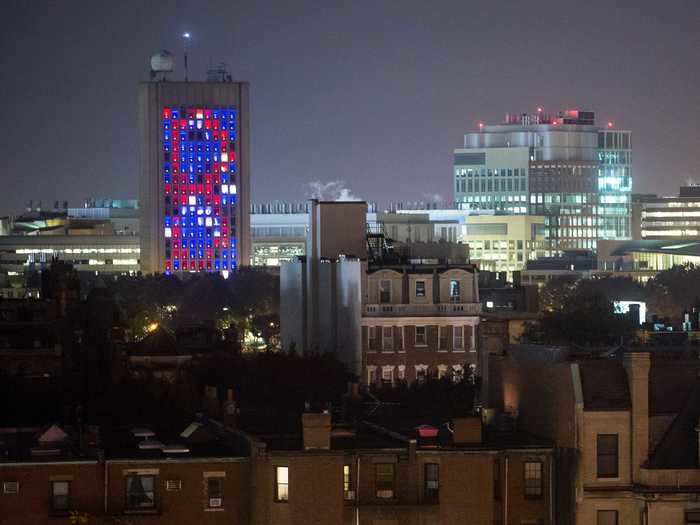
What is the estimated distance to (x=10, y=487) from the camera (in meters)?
65.4

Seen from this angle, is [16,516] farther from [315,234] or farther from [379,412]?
[315,234]

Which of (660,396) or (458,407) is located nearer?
(660,396)

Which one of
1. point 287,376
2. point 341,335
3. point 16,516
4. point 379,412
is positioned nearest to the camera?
point 16,516

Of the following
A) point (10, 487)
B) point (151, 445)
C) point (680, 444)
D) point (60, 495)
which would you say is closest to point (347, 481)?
point (151, 445)

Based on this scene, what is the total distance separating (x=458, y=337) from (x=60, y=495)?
229 ft

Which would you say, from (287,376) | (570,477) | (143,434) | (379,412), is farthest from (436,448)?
(287,376)

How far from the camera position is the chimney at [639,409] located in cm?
6738

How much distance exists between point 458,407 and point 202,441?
19.5 m

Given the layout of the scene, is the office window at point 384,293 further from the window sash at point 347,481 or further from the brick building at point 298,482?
the window sash at point 347,481

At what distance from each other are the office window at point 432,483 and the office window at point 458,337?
2656 inches

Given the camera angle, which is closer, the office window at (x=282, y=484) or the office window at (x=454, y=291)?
the office window at (x=282, y=484)

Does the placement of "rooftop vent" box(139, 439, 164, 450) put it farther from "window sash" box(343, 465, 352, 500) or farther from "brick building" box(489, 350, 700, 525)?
"brick building" box(489, 350, 700, 525)

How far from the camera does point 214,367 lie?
11938cm

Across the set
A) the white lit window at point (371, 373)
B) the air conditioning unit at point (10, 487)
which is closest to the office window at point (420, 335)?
the white lit window at point (371, 373)
